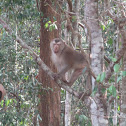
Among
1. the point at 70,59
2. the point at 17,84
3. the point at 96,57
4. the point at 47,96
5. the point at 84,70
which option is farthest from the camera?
the point at 47,96

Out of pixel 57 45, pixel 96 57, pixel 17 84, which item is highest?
pixel 57 45

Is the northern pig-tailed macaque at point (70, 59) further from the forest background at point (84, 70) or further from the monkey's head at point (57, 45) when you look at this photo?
the forest background at point (84, 70)

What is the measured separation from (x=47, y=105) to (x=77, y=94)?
2.82 m

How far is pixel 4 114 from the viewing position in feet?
14.1

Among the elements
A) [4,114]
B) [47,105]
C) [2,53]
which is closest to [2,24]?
[2,53]

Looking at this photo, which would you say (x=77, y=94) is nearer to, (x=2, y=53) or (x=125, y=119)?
(x=125, y=119)

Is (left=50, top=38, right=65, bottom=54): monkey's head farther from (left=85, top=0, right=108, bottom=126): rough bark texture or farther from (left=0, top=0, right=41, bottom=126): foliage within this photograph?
(left=85, top=0, right=108, bottom=126): rough bark texture

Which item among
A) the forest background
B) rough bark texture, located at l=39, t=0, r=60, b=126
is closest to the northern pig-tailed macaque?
the forest background

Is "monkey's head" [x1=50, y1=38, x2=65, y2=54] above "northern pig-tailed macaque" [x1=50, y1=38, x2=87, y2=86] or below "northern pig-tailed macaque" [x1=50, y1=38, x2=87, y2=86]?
above

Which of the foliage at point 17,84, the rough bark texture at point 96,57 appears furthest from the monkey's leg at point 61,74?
the rough bark texture at point 96,57

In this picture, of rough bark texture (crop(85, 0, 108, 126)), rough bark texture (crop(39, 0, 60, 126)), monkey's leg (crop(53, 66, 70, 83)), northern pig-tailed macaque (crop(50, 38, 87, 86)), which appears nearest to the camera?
rough bark texture (crop(85, 0, 108, 126))

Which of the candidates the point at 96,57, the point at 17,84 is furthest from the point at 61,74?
the point at 96,57

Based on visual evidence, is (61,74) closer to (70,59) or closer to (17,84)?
(70,59)

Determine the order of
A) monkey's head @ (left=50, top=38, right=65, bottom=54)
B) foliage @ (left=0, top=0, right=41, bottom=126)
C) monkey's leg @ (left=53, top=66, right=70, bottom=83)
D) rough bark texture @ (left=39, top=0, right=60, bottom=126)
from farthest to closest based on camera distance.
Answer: rough bark texture @ (left=39, top=0, right=60, bottom=126) < monkey's head @ (left=50, top=38, right=65, bottom=54) < monkey's leg @ (left=53, top=66, right=70, bottom=83) < foliage @ (left=0, top=0, right=41, bottom=126)
